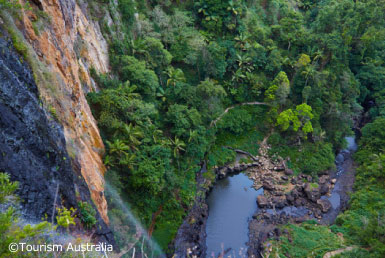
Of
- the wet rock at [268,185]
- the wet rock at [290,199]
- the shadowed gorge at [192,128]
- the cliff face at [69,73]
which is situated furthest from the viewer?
the wet rock at [268,185]

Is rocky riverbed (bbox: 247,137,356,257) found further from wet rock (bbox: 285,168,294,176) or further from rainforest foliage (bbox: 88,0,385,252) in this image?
rainforest foliage (bbox: 88,0,385,252)

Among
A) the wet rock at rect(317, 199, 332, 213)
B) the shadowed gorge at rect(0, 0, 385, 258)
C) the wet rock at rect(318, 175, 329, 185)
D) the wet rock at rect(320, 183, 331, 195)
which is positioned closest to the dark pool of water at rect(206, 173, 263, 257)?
the shadowed gorge at rect(0, 0, 385, 258)

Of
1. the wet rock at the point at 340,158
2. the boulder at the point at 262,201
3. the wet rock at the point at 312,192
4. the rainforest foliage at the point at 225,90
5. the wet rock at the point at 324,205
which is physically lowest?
the wet rock at the point at 340,158

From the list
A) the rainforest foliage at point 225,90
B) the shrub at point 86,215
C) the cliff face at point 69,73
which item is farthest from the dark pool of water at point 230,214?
the shrub at point 86,215

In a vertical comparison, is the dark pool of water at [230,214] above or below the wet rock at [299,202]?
above

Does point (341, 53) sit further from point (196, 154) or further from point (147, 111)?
point (147, 111)

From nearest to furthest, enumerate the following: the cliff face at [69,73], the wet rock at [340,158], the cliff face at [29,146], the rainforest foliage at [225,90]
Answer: the cliff face at [29,146] < the cliff face at [69,73] < the rainforest foliage at [225,90] < the wet rock at [340,158]

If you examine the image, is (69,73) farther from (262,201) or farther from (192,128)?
(262,201)

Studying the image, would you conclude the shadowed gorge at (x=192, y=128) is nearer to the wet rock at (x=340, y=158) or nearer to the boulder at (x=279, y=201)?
the boulder at (x=279, y=201)

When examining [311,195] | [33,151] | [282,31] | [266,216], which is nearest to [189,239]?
[266,216]
